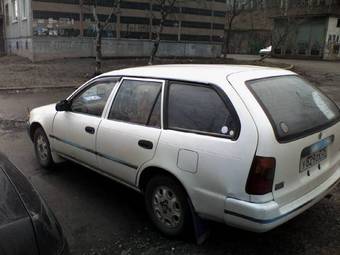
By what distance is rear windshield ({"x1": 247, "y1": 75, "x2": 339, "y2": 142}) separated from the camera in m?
2.99

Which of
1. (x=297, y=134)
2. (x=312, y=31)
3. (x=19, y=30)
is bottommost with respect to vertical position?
(x=297, y=134)

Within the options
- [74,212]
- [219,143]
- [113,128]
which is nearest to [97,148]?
[113,128]

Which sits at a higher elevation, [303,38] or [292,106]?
[303,38]

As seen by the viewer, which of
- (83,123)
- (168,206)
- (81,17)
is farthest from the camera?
(81,17)

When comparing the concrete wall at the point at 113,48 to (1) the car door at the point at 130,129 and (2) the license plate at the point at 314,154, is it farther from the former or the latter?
(2) the license plate at the point at 314,154

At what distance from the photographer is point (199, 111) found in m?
3.26

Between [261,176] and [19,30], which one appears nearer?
[261,176]

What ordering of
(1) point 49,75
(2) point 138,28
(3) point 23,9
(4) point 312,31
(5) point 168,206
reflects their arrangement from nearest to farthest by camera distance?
(5) point 168,206 → (1) point 49,75 → (3) point 23,9 → (2) point 138,28 → (4) point 312,31

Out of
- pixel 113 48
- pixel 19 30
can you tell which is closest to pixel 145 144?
pixel 113 48

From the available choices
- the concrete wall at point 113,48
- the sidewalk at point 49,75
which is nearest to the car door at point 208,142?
the sidewalk at point 49,75

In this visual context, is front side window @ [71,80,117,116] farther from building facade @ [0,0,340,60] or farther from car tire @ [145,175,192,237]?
building facade @ [0,0,340,60]

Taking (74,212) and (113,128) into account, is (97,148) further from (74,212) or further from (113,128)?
(74,212)

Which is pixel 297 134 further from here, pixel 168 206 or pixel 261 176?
pixel 168 206

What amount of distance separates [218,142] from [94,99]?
2050 millimetres
